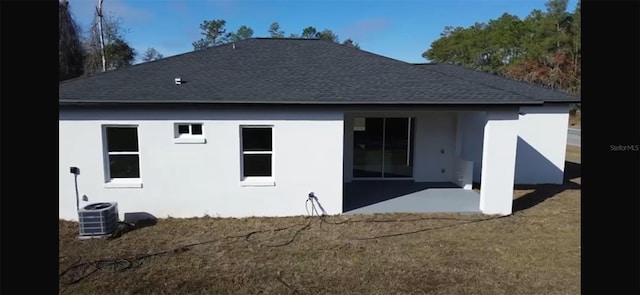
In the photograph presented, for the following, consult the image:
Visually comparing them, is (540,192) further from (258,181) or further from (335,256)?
(258,181)

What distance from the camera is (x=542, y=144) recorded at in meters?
12.0

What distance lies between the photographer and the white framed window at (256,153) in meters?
8.20

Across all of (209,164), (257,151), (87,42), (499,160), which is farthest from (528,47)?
(87,42)

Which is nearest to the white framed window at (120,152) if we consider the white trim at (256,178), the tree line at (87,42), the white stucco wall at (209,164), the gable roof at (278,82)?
the white stucco wall at (209,164)

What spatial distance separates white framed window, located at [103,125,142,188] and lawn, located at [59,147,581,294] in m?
1.19

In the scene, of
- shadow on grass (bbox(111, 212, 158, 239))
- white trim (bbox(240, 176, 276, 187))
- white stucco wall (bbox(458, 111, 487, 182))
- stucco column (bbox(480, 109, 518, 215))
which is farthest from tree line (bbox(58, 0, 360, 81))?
stucco column (bbox(480, 109, 518, 215))

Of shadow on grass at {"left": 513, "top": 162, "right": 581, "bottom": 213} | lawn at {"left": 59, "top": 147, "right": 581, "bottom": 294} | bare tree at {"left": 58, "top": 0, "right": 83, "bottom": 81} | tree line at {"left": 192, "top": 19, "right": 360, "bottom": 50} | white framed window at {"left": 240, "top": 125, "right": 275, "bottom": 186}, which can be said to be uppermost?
tree line at {"left": 192, "top": 19, "right": 360, "bottom": 50}

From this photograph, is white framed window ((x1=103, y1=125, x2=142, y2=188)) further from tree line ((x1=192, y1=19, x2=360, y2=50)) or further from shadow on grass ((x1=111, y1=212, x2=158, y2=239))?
tree line ((x1=192, y1=19, x2=360, y2=50))

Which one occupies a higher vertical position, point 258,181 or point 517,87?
point 517,87

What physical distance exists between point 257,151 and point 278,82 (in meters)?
1.78

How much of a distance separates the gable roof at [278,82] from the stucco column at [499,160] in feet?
1.68

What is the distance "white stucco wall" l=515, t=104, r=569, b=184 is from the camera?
11781 mm
